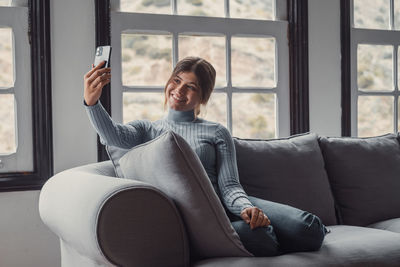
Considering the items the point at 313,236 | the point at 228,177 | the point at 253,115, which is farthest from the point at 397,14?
the point at 313,236

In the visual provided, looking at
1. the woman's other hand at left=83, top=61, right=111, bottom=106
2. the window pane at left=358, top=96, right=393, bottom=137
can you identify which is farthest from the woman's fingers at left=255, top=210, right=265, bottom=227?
the window pane at left=358, top=96, right=393, bottom=137

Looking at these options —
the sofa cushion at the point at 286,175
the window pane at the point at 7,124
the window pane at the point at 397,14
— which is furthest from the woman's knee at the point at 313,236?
the window pane at the point at 397,14

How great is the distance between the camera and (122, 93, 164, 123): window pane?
276 cm

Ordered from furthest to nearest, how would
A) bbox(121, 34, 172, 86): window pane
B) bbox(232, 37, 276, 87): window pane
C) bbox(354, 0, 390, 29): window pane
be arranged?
bbox(354, 0, 390, 29): window pane < bbox(232, 37, 276, 87): window pane < bbox(121, 34, 172, 86): window pane

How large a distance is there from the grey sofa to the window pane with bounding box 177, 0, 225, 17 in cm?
88

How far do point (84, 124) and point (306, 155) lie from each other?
1.10 m

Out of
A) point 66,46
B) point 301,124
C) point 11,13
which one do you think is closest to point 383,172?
point 301,124

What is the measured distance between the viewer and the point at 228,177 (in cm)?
198

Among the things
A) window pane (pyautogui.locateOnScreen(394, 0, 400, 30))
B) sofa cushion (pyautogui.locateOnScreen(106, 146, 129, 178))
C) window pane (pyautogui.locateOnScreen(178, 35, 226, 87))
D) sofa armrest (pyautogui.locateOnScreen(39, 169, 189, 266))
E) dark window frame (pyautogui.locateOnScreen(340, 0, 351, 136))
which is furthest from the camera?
window pane (pyautogui.locateOnScreen(394, 0, 400, 30))

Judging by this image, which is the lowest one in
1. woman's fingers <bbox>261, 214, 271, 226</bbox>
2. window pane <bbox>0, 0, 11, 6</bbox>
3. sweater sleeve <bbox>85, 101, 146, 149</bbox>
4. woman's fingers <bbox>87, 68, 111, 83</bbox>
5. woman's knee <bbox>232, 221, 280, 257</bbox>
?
woman's knee <bbox>232, 221, 280, 257</bbox>

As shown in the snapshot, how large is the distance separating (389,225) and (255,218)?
92cm

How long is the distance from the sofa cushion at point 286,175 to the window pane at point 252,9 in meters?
0.91

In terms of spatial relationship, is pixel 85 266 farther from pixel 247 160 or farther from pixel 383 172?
pixel 383 172

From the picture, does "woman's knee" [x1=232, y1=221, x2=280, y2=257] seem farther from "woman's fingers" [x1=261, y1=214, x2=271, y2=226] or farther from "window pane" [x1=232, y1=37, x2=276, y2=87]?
"window pane" [x1=232, y1=37, x2=276, y2=87]
